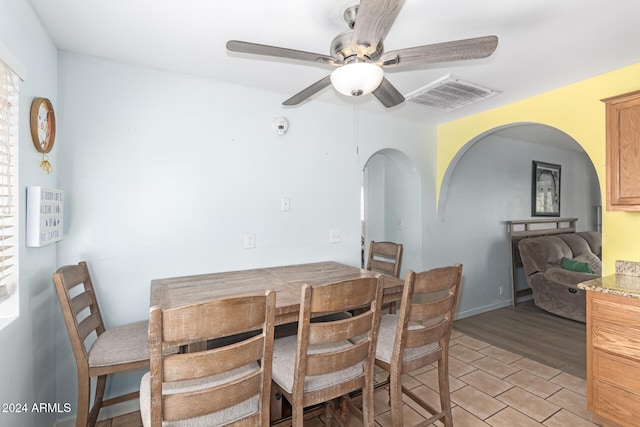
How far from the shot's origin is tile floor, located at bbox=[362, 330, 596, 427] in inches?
80.0

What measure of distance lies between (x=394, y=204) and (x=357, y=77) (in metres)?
2.76

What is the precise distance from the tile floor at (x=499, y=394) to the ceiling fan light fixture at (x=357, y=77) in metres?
1.98

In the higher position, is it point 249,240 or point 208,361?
point 249,240

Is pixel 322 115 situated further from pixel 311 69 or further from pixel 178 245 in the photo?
pixel 178 245

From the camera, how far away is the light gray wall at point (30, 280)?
134 centimetres

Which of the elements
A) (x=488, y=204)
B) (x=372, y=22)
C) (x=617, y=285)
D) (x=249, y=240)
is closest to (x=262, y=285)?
(x=249, y=240)

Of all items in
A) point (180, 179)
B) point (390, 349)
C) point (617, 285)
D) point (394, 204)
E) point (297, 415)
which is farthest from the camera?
point (394, 204)

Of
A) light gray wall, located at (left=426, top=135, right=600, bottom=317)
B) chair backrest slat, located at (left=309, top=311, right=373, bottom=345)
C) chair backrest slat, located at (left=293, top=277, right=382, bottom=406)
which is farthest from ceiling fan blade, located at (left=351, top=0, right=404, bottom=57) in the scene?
light gray wall, located at (left=426, top=135, right=600, bottom=317)

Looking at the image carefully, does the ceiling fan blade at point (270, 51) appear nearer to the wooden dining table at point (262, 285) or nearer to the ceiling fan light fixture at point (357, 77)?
the ceiling fan light fixture at point (357, 77)

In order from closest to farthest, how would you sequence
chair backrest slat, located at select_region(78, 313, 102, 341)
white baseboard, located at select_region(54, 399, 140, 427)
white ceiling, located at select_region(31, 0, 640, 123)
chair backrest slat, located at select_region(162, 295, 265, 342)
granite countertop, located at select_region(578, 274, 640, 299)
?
1. chair backrest slat, located at select_region(162, 295, 265, 342)
2. white ceiling, located at select_region(31, 0, 640, 123)
3. chair backrest slat, located at select_region(78, 313, 102, 341)
4. granite countertop, located at select_region(578, 274, 640, 299)
5. white baseboard, located at select_region(54, 399, 140, 427)

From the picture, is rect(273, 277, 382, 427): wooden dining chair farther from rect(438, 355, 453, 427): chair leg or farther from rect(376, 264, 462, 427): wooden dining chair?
rect(438, 355, 453, 427): chair leg

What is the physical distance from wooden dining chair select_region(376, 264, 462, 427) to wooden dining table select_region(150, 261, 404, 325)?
8.2 inches

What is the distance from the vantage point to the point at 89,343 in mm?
2051

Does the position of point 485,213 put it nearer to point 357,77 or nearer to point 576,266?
point 576,266
